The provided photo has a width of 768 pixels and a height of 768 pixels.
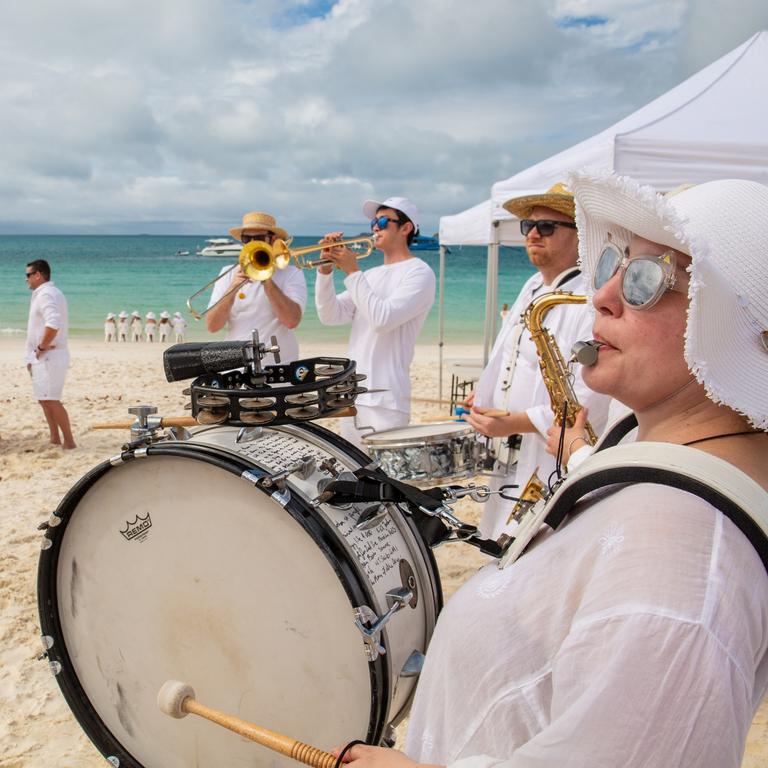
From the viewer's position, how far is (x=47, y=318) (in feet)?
23.5

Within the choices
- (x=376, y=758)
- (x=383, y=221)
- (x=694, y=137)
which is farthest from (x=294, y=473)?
(x=694, y=137)

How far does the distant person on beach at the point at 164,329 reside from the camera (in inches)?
690

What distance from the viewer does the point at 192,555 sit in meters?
1.92

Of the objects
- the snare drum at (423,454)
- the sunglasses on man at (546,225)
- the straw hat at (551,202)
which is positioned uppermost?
Result: the straw hat at (551,202)

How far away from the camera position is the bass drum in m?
1.74

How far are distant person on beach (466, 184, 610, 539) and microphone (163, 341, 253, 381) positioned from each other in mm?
1355

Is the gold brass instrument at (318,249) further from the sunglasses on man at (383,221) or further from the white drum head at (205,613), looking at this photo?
the white drum head at (205,613)

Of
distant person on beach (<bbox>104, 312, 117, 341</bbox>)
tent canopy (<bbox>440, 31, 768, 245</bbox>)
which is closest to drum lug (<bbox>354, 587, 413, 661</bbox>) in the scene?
tent canopy (<bbox>440, 31, 768, 245</bbox>)

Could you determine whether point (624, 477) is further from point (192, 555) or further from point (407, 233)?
point (407, 233)

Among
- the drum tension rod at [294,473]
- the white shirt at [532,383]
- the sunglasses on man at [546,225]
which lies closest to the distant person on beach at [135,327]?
the white shirt at [532,383]

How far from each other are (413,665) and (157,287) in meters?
39.1

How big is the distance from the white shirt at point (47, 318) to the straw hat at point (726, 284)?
720 cm

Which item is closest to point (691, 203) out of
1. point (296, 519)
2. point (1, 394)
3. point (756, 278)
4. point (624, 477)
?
point (756, 278)

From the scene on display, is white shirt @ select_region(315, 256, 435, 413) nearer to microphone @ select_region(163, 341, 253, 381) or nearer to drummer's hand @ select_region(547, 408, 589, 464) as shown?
drummer's hand @ select_region(547, 408, 589, 464)
